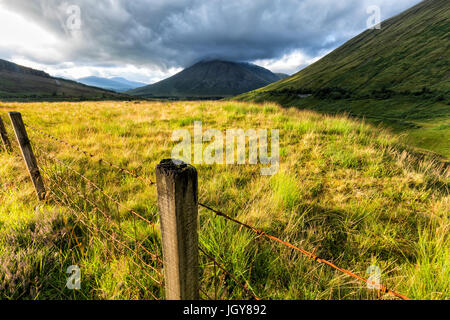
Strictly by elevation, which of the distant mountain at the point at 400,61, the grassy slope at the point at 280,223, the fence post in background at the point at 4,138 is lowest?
the grassy slope at the point at 280,223

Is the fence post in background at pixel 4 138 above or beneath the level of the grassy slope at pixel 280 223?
above

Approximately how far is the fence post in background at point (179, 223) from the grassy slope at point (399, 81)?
2991 centimetres

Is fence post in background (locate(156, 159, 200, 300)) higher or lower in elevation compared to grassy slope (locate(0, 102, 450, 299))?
higher

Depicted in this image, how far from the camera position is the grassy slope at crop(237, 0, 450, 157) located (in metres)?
40.1

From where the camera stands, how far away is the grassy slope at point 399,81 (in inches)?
1580

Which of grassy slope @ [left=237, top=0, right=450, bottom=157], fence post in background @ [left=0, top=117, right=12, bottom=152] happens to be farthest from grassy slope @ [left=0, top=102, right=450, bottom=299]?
grassy slope @ [left=237, top=0, right=450, bottom=157]

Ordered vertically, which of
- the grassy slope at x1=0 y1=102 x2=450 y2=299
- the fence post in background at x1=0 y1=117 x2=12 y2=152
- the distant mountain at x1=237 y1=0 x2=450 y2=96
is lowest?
the grassy slope at x1=0 y1=102 x2=450 y2=299

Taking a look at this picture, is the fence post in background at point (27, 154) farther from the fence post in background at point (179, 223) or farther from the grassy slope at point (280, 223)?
the fence post in background at point (179, 223)

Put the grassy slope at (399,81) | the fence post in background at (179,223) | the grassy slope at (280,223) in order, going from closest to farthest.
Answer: the fence post in background at (179,223)
the grassy slope at (280,223)
the grassy slope at (399,81)

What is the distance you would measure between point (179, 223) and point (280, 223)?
244 centimetres

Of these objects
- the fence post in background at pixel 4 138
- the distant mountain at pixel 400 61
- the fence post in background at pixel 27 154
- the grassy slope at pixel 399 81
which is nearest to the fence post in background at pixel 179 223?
the fence post in background at pixel 27 154

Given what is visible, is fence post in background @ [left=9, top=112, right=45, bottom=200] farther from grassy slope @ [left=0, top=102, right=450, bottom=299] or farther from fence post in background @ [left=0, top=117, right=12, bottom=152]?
fence post in background @ [left=0, top=117, right=12, bottom=152]

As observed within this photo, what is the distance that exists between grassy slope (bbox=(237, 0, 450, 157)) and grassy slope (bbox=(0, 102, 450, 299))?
2500 centimetres

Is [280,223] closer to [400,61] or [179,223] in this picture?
[179,223]
